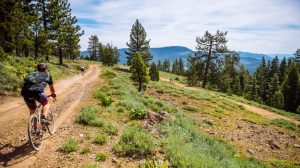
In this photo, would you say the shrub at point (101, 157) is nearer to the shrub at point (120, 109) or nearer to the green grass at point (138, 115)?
the green grass at point (138, 115)

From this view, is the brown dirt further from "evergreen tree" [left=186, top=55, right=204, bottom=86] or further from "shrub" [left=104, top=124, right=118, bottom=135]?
"evergreen tree" [left=186, top=55, right=204, bottom=86]

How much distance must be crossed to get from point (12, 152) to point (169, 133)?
532 centimetres

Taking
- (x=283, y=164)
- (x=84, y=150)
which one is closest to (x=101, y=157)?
(x=84, y=150)

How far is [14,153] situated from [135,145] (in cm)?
365

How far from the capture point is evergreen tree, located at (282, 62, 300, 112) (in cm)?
5612

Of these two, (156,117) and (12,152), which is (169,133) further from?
(12,152)

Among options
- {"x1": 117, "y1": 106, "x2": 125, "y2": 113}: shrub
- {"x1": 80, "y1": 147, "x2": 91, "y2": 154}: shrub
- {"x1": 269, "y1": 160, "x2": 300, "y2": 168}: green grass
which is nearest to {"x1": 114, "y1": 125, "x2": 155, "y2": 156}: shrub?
{"x1": 80, "y1": 147, "x2": 91, "y2": 154}: shrub

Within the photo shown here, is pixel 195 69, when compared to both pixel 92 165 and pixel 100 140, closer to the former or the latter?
pixel 100 140

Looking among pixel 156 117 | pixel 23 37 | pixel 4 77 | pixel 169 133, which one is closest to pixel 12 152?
pixel 169 133

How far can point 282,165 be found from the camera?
1150 cm

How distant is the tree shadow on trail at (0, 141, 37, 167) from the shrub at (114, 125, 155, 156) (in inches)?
105

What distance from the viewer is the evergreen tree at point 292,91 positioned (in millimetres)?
56125

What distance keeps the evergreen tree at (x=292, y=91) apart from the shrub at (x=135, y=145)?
61301mm

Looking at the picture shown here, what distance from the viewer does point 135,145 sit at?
715 cm
